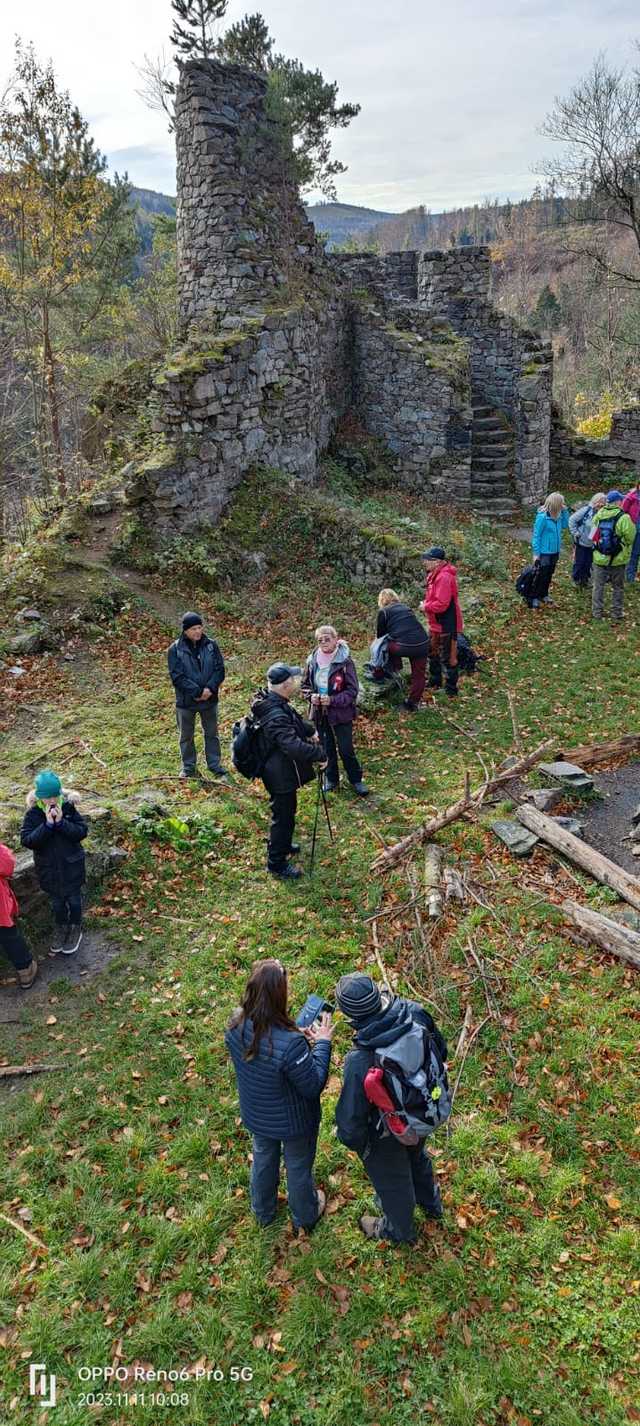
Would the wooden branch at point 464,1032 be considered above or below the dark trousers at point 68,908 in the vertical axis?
below

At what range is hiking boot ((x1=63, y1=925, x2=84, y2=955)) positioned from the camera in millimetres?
6121

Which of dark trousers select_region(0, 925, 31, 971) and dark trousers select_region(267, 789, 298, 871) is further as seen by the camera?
dark trousers select_region(267, 789, 298, 871)

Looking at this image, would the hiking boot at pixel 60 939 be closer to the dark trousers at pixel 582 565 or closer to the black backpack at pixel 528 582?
the black backpack at pixel 528 582

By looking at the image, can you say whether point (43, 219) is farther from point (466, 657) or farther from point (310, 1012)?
point (310, 1012)

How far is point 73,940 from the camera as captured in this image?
6.18 meters

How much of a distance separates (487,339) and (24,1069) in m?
20.1

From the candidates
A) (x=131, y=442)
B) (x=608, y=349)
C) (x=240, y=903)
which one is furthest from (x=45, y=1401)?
(x=608, y=349)

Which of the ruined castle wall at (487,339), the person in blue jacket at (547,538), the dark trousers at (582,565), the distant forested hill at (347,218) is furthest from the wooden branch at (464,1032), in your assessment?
the distant forested hill at (347,218)

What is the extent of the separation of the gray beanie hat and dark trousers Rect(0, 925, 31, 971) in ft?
10.7

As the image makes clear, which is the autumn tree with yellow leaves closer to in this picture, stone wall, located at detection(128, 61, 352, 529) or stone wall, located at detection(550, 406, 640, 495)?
stone wall, located at detection(128, 61, 352, 529)

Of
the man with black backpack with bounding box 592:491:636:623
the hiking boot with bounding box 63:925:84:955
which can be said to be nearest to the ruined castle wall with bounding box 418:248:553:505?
the man with black backpack with bounding box 592:491:636:623

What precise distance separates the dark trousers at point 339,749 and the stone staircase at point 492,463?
11.5 metres

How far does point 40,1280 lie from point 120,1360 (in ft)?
1.96

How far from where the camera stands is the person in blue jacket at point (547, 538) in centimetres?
1248
